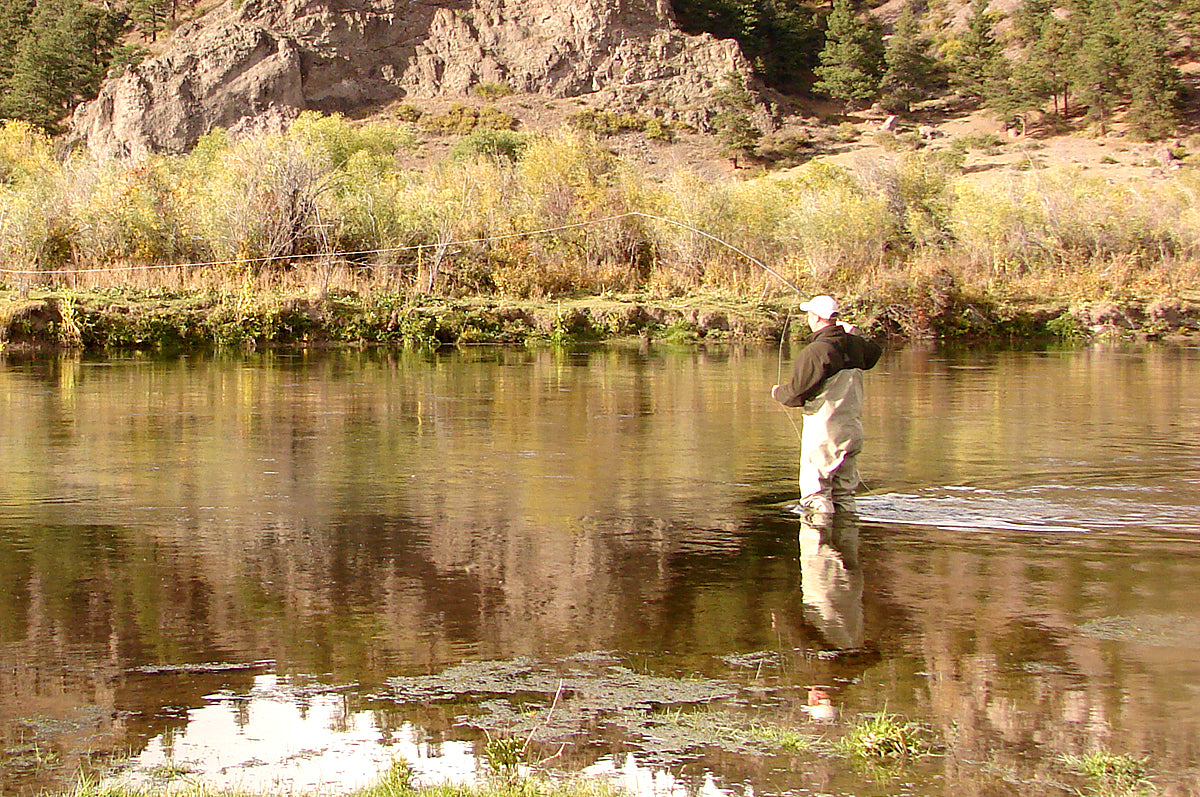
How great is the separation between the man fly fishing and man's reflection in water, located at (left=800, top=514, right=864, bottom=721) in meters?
0.27

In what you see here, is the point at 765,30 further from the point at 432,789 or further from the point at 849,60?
the point at 432,789

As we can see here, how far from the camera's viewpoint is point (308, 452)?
570 inches

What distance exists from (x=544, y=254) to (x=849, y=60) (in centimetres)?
7345

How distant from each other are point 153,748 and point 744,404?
14082mm

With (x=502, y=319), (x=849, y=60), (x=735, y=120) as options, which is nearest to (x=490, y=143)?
(x=735, y=120)

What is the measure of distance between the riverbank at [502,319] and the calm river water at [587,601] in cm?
1202

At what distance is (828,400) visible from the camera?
10570 millimetres

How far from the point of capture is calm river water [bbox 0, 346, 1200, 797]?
19.4 feet

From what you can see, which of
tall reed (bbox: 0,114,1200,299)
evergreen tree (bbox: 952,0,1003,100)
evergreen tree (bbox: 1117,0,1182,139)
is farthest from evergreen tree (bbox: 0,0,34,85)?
evergreen tree (bbox: 1117,0,1182,139)

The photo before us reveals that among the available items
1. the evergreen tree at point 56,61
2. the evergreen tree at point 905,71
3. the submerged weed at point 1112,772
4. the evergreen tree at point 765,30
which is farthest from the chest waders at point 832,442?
the evergreen tree at point 765,30

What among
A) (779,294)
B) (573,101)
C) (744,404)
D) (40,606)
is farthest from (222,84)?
(40,606)

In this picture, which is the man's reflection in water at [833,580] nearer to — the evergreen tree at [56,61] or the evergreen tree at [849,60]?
the evergreen tree at [849,60]

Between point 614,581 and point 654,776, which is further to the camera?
point 614,581

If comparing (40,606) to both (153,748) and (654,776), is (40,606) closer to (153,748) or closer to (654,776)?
(153,748)
